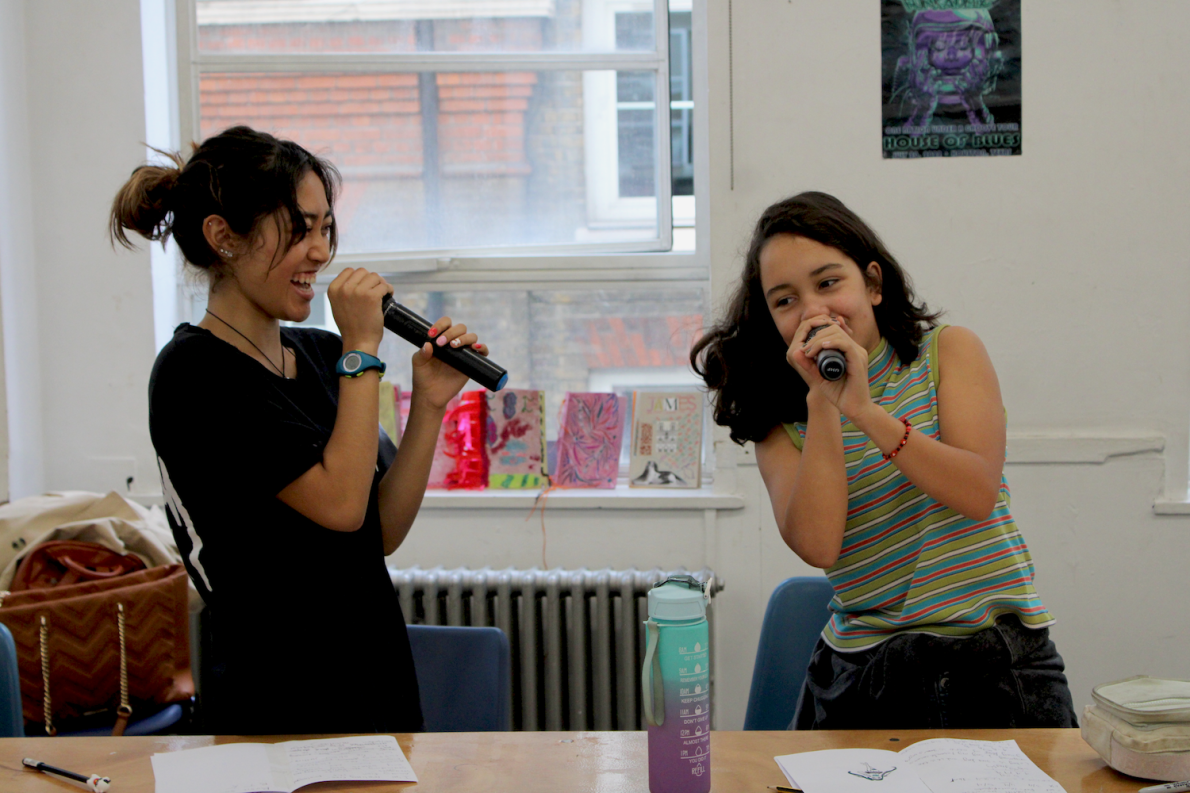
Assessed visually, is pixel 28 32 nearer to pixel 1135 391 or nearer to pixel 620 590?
pixel 620 590

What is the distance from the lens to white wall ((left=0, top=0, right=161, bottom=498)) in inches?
98.0

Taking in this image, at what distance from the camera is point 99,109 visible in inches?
98.7

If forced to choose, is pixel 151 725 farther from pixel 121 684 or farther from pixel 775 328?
pixel 775 328

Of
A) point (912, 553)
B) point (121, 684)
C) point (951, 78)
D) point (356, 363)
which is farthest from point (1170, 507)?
point (121, 684)

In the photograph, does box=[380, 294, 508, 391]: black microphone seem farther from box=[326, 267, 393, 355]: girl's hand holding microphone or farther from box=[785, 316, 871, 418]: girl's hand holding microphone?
box=[785, 316, 871, 418]: girl's hand holding microphone

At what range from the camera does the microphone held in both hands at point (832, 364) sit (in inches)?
47.3

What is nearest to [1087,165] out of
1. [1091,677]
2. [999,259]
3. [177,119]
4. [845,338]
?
[999,259]

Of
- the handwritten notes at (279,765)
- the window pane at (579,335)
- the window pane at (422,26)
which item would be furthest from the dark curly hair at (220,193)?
the window pane at (422,26)

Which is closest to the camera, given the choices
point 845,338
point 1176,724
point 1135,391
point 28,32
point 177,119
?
point 1176,724

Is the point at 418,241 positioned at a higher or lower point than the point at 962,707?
higher

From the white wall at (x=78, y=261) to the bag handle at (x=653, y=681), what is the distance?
6.62 ft

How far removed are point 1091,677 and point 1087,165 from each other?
126cm

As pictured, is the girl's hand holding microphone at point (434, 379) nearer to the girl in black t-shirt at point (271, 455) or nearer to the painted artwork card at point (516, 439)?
the girl in black t-shirt at point (271, 455)

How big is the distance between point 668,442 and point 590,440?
22cm
